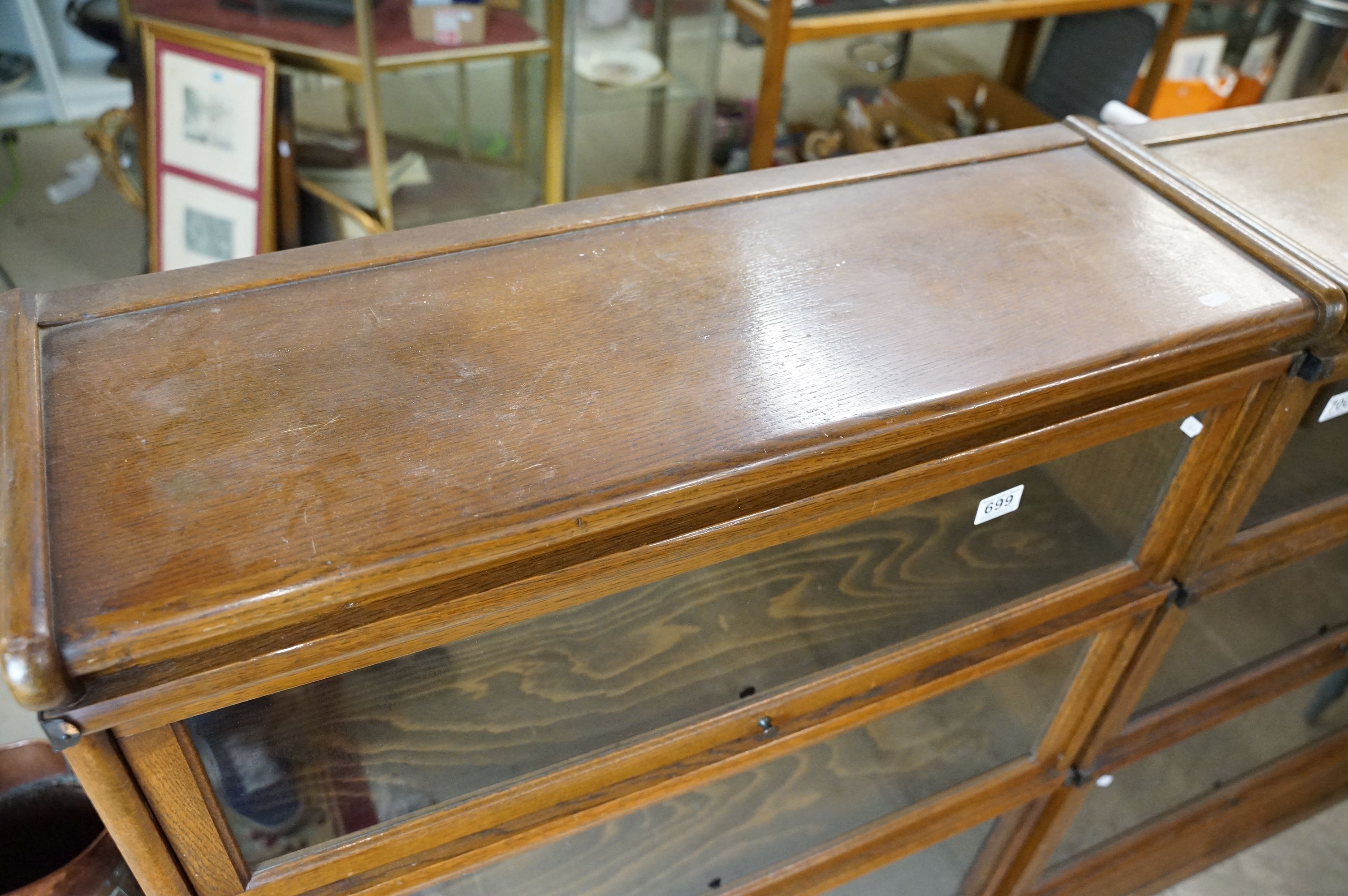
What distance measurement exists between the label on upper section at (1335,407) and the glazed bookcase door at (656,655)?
0.59 ft

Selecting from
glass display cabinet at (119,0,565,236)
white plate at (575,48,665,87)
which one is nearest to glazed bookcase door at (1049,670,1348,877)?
glass display cabinet at (119,0,565,236)

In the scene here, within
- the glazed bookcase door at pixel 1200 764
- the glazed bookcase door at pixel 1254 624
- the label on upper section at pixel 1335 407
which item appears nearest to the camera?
the label on upper section at pixel 1335 407

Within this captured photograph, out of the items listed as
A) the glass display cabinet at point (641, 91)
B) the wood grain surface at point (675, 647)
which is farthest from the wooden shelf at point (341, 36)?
the wood grain surface at point (675, 647)

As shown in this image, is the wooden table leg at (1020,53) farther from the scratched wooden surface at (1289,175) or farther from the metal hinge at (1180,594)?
the metal hinge at (1180,594)

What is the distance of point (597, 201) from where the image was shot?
84cm

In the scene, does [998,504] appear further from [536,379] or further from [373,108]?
[373,108]

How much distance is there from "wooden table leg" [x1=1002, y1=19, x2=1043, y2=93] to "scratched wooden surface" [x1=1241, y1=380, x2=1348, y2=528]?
2149mm

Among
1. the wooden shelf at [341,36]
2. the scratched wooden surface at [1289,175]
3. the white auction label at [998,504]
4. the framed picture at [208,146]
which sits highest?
the scratched wooden surface at [1289,175]

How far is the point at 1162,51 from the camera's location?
2535mm

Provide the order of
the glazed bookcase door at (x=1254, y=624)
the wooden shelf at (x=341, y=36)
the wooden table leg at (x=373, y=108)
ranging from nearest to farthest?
the glazed bookcase door at (x=1254, y=624) < the wooden table leg at (x=373, y=108) < the wooden shelf at (x=341, y=36)

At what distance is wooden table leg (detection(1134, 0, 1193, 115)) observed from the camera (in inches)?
96.9

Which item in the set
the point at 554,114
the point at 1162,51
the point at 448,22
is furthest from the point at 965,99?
the point at 448,22

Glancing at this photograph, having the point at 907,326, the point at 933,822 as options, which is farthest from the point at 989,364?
the point at 933,822

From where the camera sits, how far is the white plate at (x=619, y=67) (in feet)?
7.54
